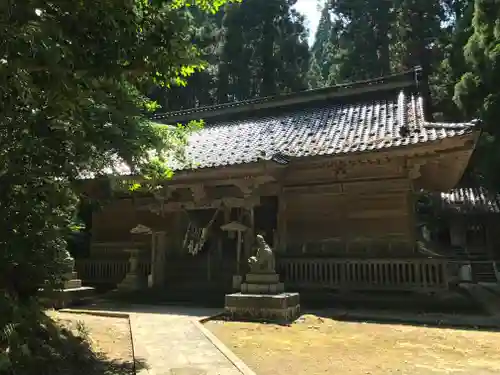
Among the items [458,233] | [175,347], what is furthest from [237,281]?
[458,233]

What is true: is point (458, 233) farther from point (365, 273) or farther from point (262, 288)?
point (262, 288)

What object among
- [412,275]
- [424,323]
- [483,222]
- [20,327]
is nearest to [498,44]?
[483,222]

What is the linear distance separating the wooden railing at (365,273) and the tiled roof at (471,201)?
14.6 metres

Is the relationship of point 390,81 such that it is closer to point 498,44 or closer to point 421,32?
point 498,44

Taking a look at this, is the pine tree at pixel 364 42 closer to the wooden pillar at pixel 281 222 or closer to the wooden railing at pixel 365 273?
the wooden pillar at pixel 281 222

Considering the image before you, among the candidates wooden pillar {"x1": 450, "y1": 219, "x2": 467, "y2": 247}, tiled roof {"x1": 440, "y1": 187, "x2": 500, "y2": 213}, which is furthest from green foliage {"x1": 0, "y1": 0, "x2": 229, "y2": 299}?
wooden pillar {"x1": 450, "y1": 219, "x2": 467, "y2": 247}

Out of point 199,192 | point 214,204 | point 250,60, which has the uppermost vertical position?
point 250,60

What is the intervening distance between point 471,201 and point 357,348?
20817 mm

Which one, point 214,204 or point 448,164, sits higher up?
point 448,164

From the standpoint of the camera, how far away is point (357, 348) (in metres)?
6.48

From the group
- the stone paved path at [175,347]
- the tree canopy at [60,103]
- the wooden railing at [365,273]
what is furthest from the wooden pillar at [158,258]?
the tree canopy at [60,103]

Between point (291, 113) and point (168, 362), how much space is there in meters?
13.0

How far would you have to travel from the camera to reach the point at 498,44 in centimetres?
1738

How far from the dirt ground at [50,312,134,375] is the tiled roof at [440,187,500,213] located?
2063cm
